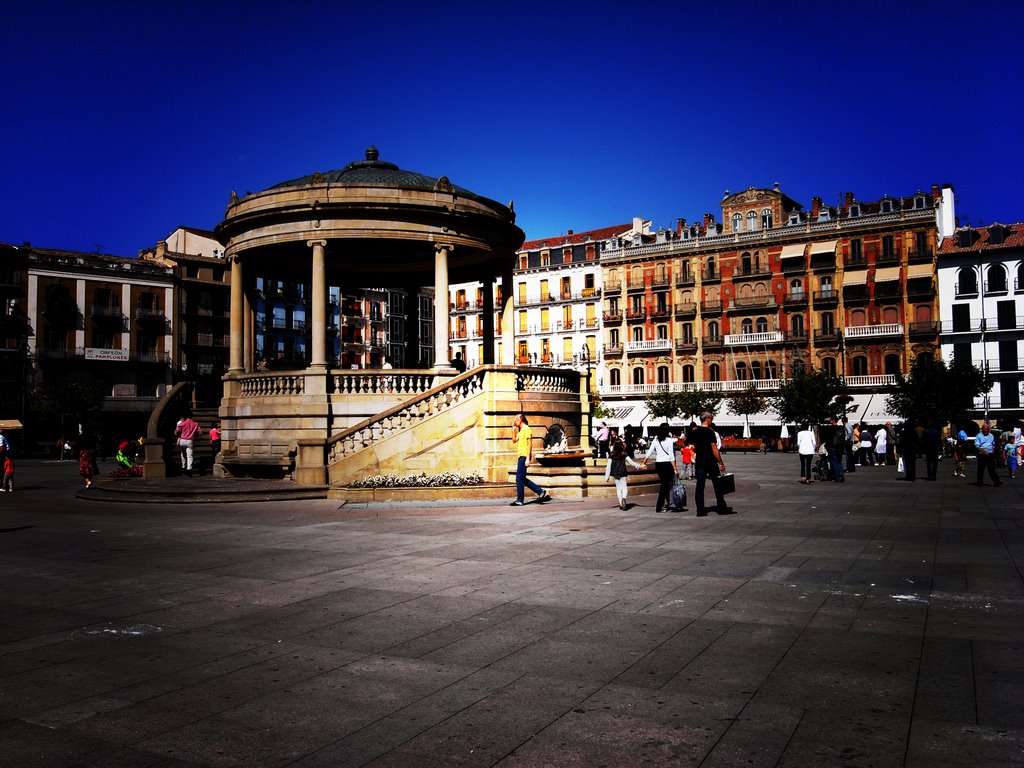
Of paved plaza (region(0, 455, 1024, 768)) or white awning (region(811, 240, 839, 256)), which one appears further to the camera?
white awning (region(811, 240, 839, 256))

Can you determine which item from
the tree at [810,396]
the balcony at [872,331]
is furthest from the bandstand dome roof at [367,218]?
the balcony at [872,331]

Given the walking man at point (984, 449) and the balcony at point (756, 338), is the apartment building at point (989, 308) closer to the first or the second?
the balcony at point (756, 338)

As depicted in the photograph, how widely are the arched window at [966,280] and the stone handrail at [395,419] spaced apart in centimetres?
6053

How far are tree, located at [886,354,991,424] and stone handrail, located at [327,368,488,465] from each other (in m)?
43.3

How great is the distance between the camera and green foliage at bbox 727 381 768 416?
70.4m

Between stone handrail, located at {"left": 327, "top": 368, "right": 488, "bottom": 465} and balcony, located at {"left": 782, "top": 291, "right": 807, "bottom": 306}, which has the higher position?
balcony, located at {"left": 782, "top": 291, "right": 807, "bottom": 306}

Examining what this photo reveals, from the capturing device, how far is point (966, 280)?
222ft

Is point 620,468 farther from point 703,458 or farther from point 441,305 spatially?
point 441,305

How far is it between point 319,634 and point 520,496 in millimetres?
10662

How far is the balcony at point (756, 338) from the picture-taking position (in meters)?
73.9

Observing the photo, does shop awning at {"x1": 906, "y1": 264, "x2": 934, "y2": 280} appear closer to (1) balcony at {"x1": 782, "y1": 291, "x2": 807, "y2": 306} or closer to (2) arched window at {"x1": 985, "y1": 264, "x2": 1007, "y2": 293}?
(2) arched window at {"x1": 985, "y1": 264, "x2": 1007, "y2": 293}

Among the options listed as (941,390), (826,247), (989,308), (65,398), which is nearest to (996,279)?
(989,308)

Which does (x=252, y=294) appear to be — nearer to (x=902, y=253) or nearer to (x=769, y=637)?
(x=769, y=637)

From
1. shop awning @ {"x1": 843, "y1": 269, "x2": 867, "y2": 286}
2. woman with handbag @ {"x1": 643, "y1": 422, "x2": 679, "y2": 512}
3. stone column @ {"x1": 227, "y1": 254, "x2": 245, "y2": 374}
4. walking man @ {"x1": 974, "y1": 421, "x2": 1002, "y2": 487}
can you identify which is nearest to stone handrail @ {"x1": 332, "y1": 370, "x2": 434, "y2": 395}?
stone column @ {"x1": 227, "y1": 254, "x2": 245, "y2": 374}
